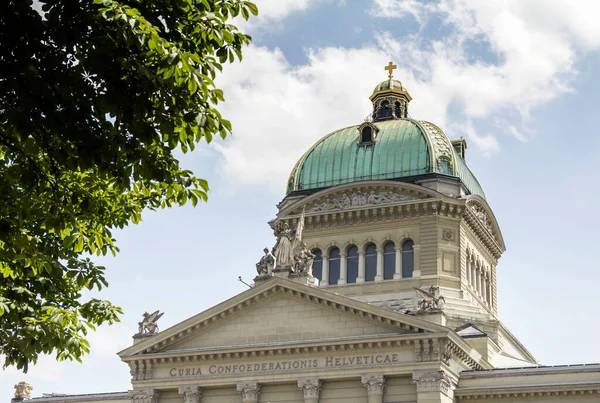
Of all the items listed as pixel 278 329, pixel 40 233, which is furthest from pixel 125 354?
pixel 40 233

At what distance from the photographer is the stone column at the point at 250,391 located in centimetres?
4544

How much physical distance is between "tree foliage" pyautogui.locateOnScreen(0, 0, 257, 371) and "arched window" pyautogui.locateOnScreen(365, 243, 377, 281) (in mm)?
40986

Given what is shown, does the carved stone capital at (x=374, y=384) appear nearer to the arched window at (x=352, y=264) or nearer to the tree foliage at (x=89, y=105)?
the arched window at (x=352, y=264)

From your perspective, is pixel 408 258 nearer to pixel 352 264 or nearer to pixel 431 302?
pixel 352 264

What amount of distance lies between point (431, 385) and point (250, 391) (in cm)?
889

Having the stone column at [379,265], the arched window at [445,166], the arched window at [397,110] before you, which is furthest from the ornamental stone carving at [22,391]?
the arched window at [397,110]

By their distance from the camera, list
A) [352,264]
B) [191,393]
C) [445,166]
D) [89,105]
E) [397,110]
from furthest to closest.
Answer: [397,110]
[445,166]
[352,264]
[191,393]
[89,105]

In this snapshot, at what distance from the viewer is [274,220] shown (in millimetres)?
62781

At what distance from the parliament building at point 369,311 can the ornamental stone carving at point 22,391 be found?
0.17 m

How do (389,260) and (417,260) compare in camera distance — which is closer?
(417,260)

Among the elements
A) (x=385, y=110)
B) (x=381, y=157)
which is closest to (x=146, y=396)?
(x=381, y=157)

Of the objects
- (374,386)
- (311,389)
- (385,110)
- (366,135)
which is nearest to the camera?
(374,386)

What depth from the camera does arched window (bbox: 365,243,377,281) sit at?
5741 centimetres

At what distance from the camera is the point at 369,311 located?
44219 millimetres
